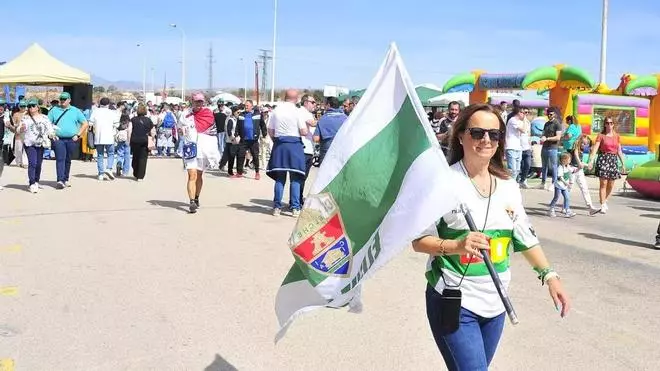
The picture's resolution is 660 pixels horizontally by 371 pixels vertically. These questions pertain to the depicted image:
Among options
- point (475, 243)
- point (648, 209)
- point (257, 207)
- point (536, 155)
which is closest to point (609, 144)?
point (648, 209)

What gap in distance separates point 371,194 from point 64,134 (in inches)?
455

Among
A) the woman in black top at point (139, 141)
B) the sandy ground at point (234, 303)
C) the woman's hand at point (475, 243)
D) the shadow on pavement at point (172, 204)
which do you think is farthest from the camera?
the woman in black top at point (139, 141)

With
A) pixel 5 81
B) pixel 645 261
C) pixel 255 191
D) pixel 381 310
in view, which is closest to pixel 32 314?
pixel 381 310

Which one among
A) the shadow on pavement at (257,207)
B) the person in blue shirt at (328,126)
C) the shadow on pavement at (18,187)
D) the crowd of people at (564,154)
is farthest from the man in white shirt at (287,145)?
the shadow on pavement at (18,187)

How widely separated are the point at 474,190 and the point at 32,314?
146 inches

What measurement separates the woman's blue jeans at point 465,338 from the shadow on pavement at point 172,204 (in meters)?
8.08

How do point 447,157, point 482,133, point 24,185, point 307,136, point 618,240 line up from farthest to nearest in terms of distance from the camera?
point 24,185 → point 307,136 → point 618,240 → point 447,157 → point 482,133

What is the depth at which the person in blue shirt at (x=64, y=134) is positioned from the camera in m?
13.0

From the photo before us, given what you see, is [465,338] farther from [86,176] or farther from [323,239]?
[86,176]

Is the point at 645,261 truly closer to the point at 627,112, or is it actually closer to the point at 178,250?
the point at 178,250

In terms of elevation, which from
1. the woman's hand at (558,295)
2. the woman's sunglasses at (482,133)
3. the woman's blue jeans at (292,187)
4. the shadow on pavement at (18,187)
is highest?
the woman's sunglasses at (482,133)

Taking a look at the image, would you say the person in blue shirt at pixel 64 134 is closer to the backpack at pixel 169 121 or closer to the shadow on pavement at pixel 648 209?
the backpack at pixel 169 121

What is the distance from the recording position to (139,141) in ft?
48.9

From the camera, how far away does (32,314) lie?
5164 mm
